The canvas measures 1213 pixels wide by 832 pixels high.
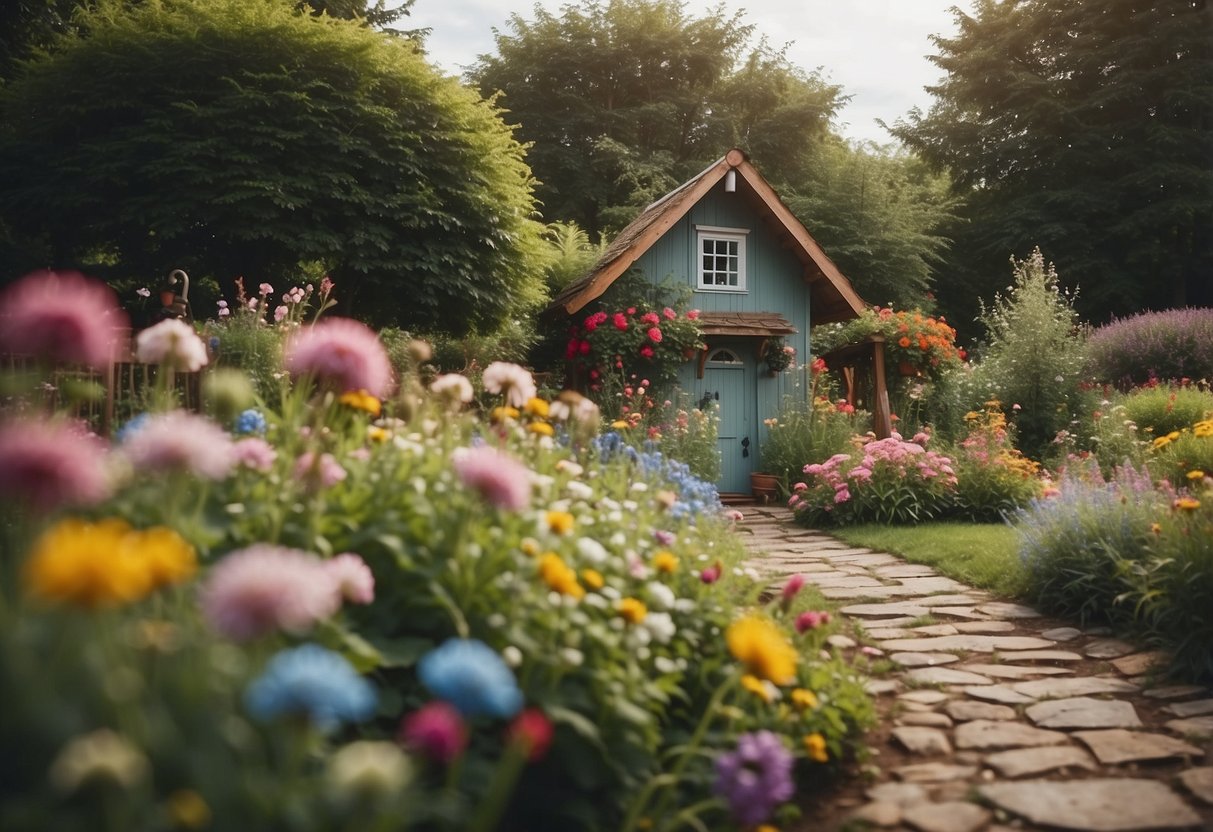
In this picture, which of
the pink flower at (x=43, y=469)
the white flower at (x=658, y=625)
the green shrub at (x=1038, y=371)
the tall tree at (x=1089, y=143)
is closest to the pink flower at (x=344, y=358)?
the pink flower at (x=43, y=469)

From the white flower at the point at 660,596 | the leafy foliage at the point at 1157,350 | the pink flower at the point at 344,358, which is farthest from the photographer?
the leafy foliage at the point at 1157,350

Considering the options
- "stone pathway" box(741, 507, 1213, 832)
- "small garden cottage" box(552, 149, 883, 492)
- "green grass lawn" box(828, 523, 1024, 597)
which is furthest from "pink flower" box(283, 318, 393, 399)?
"small garden cottage" box(552, 149, 883, 492)

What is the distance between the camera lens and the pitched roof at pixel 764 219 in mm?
11281

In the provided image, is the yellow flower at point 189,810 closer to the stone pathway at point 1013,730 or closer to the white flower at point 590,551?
the white flower at point 590,551

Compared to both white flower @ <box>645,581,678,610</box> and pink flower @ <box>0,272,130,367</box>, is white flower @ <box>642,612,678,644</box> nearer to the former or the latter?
white flower @ <box>645,581,678,610</box>

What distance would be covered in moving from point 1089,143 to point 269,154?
823 inches

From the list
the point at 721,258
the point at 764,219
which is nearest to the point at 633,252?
the point at 721,258

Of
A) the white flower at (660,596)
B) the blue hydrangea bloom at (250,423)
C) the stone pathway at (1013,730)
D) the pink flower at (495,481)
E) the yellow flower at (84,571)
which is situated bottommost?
the stone pathway at (1013,730)

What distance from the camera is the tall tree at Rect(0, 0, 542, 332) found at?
9.92 meters

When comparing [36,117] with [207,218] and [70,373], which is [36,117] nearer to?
[207,218]

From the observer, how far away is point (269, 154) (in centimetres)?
996

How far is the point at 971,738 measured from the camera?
350 centimetres

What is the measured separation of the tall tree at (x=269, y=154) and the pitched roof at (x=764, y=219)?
1.08 metres

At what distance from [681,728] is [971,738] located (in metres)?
1.40
